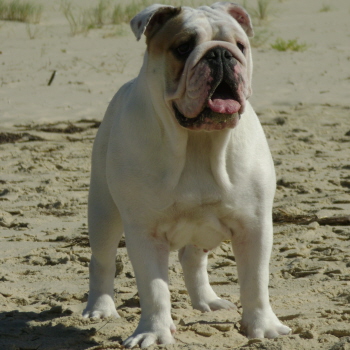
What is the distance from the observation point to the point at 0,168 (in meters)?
7.20

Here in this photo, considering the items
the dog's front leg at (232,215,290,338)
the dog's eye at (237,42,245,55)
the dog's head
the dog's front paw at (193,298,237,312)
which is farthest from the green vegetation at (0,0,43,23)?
the dog's front leg at (232,215,290,338)

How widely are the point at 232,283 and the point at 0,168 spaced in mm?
3285

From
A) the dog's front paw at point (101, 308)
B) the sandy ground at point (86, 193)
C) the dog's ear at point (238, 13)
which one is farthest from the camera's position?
the dog's front paw at point (101, 308)

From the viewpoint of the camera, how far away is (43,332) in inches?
150

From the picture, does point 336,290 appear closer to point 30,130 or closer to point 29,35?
point 30,130

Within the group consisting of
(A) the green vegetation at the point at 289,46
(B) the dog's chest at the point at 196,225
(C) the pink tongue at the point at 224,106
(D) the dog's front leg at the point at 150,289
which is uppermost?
(C) the pink tongue at the point at 224,106

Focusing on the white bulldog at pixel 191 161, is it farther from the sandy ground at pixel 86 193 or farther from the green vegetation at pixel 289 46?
the green vegetation at pixel 289 46

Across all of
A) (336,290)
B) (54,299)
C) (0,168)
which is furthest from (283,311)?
(0,168)

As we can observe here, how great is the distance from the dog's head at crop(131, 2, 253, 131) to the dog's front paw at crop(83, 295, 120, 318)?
1.32 metres

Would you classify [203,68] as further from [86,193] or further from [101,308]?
[86,193]

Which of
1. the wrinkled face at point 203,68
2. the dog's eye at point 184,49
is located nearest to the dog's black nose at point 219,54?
the wrinkled face at point 203,68

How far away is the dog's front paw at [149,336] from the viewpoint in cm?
339

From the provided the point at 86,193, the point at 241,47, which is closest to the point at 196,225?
the point at 241,47

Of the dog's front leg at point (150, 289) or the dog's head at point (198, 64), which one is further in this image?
the dog's front leg at point (150, 289)
